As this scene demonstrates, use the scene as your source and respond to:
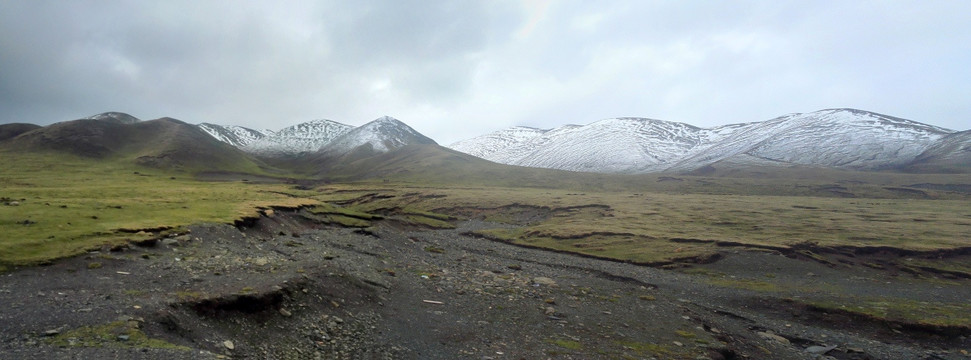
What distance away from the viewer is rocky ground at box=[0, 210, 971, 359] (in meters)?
16.7

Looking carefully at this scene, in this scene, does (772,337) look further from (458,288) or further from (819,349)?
(458,288)

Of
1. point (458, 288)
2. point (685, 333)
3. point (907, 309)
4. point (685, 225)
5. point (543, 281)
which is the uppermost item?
point (685, 225)

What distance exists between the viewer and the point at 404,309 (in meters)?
26.2

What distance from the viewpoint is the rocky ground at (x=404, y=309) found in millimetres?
16703

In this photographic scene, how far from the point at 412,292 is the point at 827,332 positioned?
26.9 m

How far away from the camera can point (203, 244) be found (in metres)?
34.9

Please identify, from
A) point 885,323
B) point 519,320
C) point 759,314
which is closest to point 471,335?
point 519,320

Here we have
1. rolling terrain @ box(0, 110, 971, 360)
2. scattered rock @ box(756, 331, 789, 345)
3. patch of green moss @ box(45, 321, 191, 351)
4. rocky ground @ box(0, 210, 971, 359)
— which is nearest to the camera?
patch of green moss @ box(45, 321, 191, 351)

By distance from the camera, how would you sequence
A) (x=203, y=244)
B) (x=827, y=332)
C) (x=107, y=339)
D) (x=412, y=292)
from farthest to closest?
(x=203, y=244) → (x=412, y=292) → (x=827, y=332) → (x=107, y=339)

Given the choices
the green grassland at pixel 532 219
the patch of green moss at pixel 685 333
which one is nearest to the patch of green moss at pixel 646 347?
the patch of green moss at pixel 685 333

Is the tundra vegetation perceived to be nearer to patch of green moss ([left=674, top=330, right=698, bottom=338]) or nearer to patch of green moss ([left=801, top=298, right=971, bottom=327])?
patch of green moss ([left=801, top=298, right=971, bottom=327])

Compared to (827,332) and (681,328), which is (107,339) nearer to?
(681,328)

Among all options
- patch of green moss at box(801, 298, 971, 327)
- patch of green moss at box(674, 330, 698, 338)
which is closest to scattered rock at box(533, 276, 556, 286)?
patch of green moss at box(674, 330, 698, 338)

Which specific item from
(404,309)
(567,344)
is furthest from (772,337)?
(404,309)
